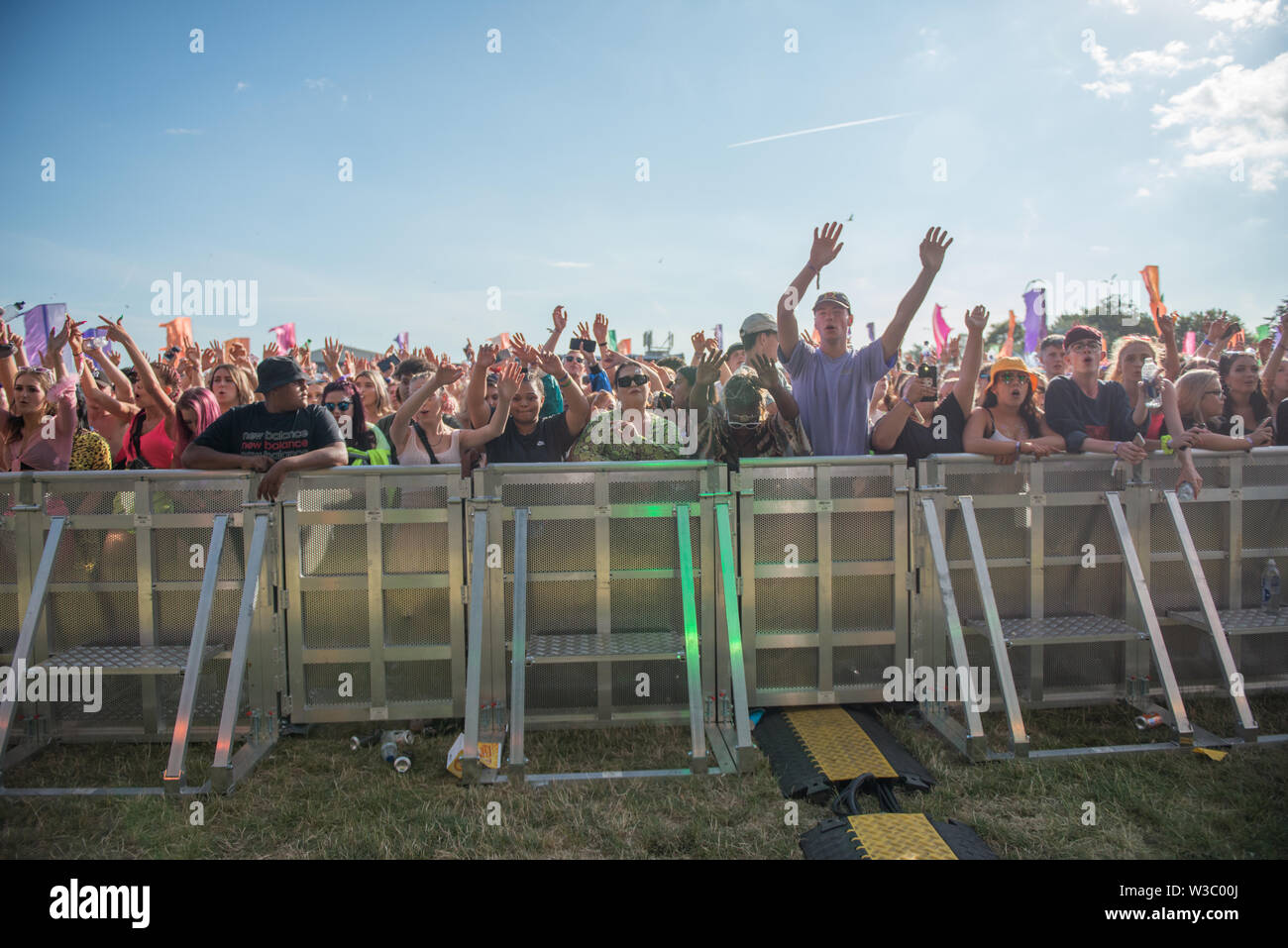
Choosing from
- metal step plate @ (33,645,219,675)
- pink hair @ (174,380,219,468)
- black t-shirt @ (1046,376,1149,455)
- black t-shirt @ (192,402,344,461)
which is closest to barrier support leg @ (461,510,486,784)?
black t-shirt @ (192,402,344,461)

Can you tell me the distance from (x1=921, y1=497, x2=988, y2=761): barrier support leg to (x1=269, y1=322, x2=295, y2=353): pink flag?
10551 mm

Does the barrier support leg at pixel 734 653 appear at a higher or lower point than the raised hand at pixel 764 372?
lower

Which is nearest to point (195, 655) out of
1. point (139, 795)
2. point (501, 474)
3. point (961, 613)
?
point (139, 795)

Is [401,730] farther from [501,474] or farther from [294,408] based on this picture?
[294,408]

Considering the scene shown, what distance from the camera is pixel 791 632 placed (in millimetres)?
5133

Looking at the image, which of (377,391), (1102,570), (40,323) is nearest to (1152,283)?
(1102,570)

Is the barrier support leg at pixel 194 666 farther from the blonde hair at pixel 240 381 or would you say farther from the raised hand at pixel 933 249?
the raised hand at pixel 933 249

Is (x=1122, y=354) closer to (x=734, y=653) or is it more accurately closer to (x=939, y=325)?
(x=734, y=653)

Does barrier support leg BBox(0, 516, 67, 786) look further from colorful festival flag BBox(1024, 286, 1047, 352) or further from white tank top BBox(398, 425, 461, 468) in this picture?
colorful festival flag BBox(1024, 286, 1047, 352)

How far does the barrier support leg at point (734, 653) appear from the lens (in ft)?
14.6

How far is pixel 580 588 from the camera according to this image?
198 inches

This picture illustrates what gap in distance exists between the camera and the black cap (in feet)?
16.9

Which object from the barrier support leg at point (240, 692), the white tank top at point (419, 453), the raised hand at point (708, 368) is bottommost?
the barrier support leg at point (240, 692)

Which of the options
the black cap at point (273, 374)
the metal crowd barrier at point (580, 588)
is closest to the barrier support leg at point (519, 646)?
the metal crowd barrier at point (580, 588)
